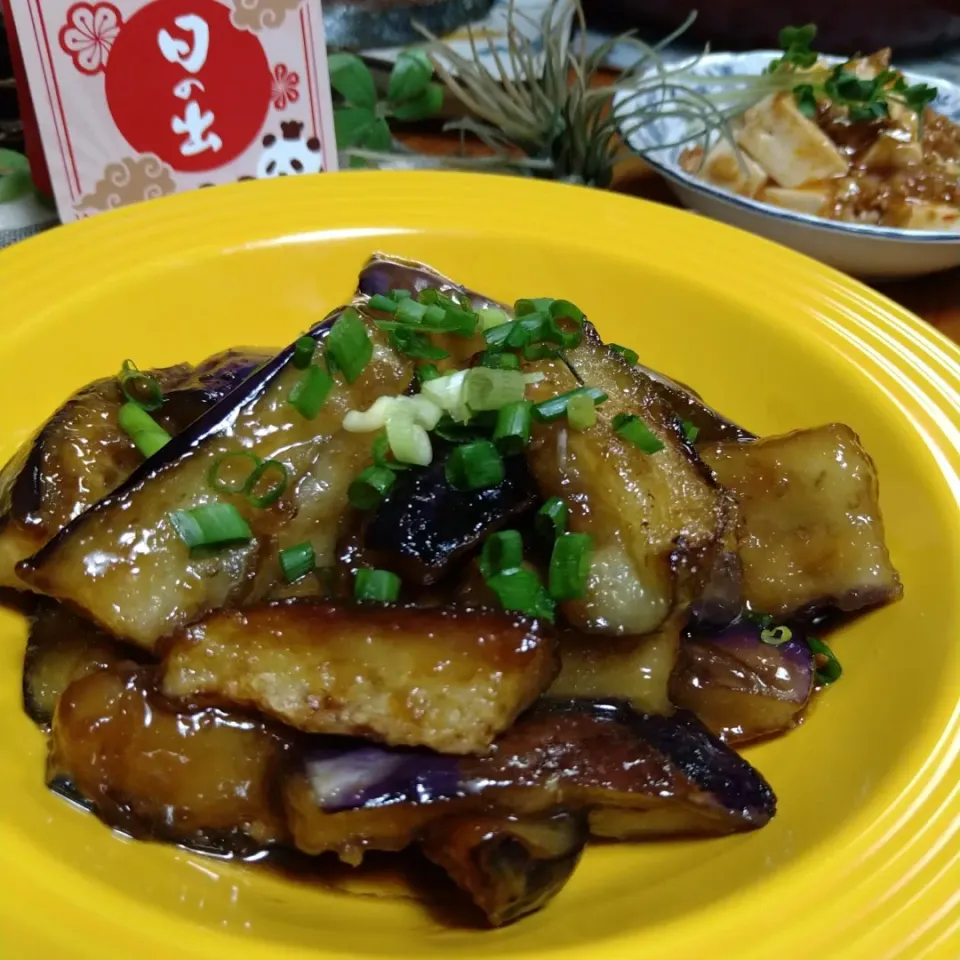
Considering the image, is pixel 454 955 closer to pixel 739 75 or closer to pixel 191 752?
pixel 191 752

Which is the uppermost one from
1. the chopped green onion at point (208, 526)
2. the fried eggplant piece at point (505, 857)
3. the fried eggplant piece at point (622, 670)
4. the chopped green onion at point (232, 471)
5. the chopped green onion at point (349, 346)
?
the chopped green onion at point (349, 346)

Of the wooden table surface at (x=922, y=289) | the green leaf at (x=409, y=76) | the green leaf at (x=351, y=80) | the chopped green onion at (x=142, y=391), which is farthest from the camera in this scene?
the green leaf at (x=409, y=76)

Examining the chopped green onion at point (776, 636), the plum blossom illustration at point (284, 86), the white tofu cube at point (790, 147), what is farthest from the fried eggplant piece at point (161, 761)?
the white tofu cube at point (790, 147)

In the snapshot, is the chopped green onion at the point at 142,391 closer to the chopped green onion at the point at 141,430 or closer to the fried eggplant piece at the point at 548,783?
the chopped green onion at the point at 141,430

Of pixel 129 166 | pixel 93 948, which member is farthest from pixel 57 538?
pixel 129 166

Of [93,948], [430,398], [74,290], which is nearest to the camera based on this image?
[93,948]
